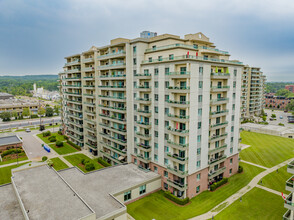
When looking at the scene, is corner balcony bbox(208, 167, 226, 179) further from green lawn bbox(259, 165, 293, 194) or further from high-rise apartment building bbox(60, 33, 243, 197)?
green lawn bbox(259, 165, 293, 194)

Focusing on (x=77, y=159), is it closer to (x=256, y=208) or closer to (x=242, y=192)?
(x=242, y=192)

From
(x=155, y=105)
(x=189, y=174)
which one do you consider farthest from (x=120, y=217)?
(x=155, y=105)

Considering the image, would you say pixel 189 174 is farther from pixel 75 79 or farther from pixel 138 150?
pixel 75 79

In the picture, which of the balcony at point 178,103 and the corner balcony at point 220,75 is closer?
the balcony at point 178,103

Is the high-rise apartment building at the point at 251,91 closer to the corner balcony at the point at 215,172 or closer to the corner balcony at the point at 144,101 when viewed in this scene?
the corner balcony at the point at 215,172

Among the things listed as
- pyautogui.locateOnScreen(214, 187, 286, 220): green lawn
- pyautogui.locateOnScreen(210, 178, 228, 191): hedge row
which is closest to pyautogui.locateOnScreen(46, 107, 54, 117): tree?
pyautogui.locateOnScreen(210, 178, 228, 191): hedge row

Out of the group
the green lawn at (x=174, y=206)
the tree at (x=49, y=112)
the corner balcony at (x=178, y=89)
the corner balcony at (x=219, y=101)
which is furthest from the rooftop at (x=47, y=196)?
the tree at (x=49, y=112)
